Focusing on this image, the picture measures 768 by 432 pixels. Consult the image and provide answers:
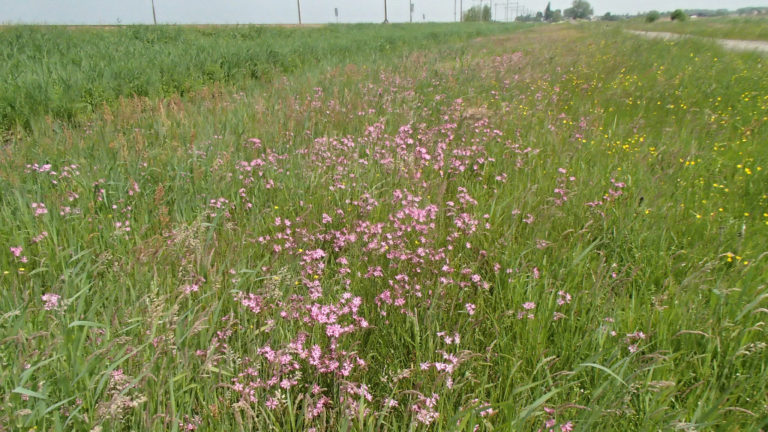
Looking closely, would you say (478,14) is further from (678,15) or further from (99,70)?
(99,70)

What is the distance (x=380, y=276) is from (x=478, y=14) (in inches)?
6699

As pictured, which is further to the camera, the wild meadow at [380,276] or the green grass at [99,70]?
the green grass at [99,70]

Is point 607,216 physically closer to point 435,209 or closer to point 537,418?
point 435,209

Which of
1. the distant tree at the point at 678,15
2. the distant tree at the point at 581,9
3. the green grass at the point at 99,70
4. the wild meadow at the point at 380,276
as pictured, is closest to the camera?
the wild meadow at the point at 380,276

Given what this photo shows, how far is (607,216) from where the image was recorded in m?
3.00

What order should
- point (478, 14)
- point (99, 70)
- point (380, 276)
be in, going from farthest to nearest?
point (478, 14) < point (99, 70) < point (380, 276)

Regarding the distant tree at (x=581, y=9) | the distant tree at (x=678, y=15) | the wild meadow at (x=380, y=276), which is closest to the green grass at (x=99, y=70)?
the wild meadow at (x=380, y=276)

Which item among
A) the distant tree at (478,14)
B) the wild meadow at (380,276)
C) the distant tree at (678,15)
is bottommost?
the wild meadow at (380,276)

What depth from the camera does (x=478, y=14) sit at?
500 feet

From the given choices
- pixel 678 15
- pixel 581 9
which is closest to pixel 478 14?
pixel 581 9

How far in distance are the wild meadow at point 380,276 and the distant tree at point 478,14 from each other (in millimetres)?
154828

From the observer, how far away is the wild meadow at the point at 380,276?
1.52 meters

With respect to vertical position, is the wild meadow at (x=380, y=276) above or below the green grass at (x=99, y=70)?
below

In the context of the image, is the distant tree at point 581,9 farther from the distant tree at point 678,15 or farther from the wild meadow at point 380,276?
the wild meadow at point 380,276
